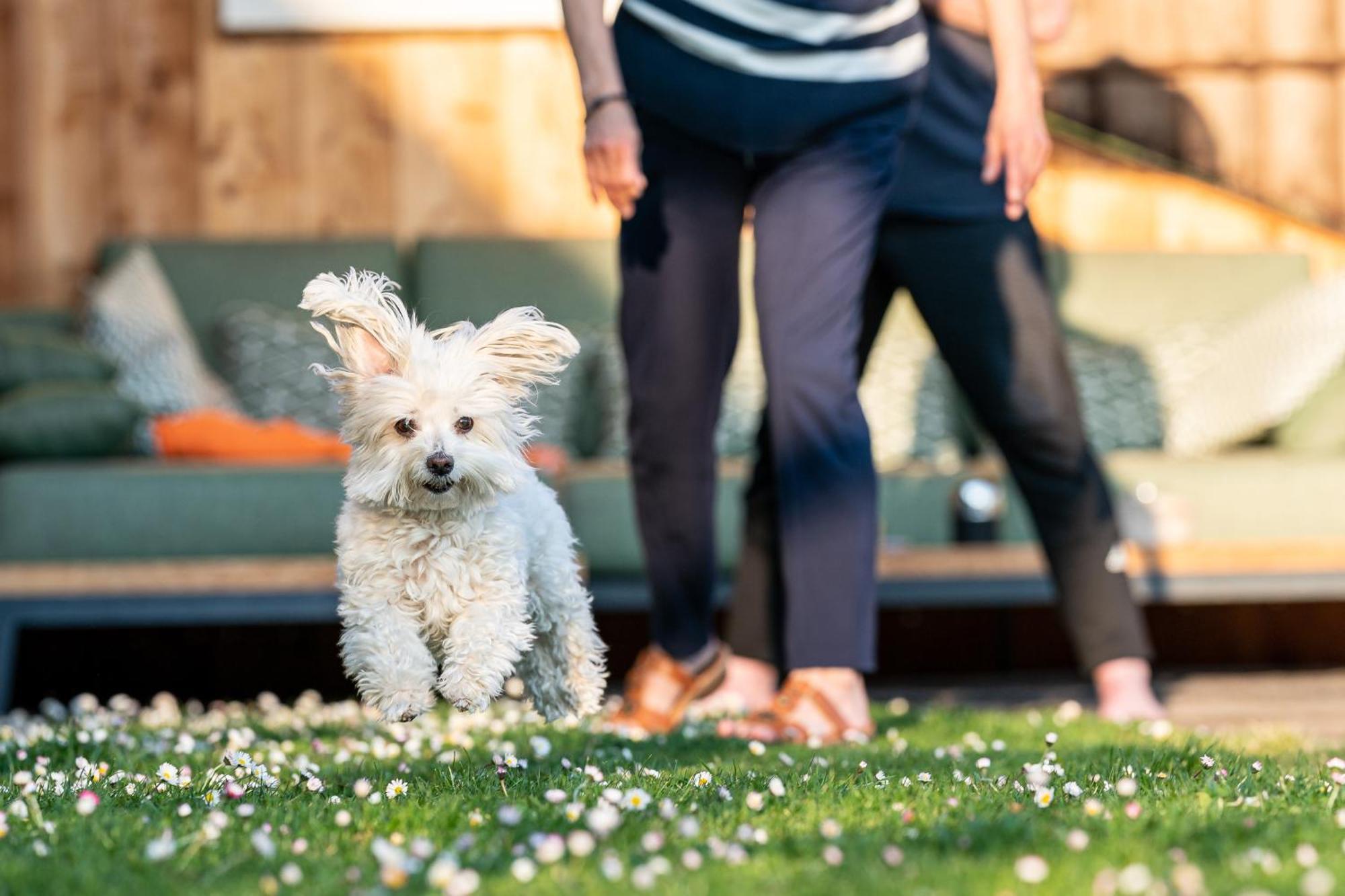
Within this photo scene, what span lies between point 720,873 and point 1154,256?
13.5 feet

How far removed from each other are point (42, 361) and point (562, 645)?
278 centimetres

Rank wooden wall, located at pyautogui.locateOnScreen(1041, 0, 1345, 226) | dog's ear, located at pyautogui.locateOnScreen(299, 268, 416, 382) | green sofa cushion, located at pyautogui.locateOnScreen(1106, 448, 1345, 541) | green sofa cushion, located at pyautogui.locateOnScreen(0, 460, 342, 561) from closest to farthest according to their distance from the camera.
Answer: dog's ear, located at pyautogui.locateOnScreen(299, 268, 416, 382)
green sofa cushion, located at pyautogui.locateOnScreen(0, 460, 342, 561)
green sofa cushion, located at pyautogui.locateOnScreen(1106, 448, 1345, 541)
wooden wall, located at pyautogui.locateOnScreen(1041, 0, 1345, 226)

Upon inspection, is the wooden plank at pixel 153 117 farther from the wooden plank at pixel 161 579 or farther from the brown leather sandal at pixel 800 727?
the brown leather sandal at pixel 800 727

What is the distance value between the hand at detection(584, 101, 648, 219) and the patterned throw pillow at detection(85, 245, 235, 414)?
7.92 feet

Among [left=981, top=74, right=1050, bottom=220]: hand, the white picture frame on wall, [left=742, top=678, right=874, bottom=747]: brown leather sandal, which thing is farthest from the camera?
the white picture frame on wall

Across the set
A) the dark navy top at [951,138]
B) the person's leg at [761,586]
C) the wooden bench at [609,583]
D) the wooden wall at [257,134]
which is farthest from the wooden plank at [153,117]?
the dark navy top at [951,138]

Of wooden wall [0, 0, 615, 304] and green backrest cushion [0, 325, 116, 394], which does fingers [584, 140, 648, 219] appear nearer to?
green backrest cushion [0, 325, 116, 394]

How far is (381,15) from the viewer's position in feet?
16.6

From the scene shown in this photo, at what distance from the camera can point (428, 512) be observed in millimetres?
1159

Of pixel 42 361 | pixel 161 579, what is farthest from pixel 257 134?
pixel 161 579

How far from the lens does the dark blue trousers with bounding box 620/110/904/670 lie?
2.20 metres

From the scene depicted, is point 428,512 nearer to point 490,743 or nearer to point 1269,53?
point 490,743

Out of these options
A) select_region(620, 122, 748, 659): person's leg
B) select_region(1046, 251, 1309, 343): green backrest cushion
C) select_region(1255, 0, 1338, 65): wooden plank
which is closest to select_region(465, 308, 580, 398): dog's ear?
select_region(620, 122, 748, 659): person's leg

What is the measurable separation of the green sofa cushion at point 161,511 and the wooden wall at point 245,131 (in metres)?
1.75
